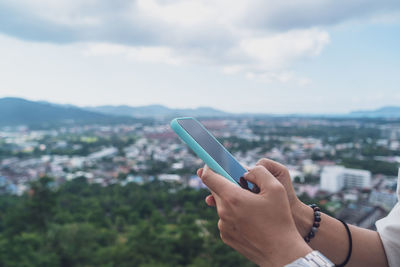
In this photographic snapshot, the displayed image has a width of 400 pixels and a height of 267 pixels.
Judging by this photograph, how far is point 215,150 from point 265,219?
0.18 meters

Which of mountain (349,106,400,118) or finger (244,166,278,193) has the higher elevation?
mountain (349,106,400,118)

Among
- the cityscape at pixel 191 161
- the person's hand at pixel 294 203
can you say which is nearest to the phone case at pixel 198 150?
the person's hand at pixel 294 203

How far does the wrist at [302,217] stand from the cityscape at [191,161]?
11.1 feet

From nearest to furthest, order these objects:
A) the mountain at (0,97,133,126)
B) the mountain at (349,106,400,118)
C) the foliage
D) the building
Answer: the foliage < the building < the mountain at (0,97,133,126) < the mountain at (349,106,400,118)

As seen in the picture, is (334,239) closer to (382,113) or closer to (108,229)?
(108,229)

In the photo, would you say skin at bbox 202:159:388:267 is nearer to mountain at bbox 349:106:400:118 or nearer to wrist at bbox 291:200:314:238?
wrist at bbox 291:200:314:238

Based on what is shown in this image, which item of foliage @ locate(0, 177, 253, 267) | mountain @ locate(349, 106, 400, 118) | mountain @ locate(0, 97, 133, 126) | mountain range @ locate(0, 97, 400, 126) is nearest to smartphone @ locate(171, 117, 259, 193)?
foliage @ locate(0, 177, 253, 267)

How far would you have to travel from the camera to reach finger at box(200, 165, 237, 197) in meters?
0.41

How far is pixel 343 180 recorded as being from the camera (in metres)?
9.34

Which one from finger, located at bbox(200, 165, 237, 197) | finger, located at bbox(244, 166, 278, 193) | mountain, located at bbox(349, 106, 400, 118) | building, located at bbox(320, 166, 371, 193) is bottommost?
building, located at bbox(320, 166, 371, 193)

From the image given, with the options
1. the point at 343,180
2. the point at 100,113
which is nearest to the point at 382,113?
the point at 343,180

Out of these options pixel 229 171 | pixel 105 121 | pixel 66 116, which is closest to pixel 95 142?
pixel 66 116

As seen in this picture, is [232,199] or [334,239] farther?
[334,239]

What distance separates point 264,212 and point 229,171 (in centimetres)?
13
